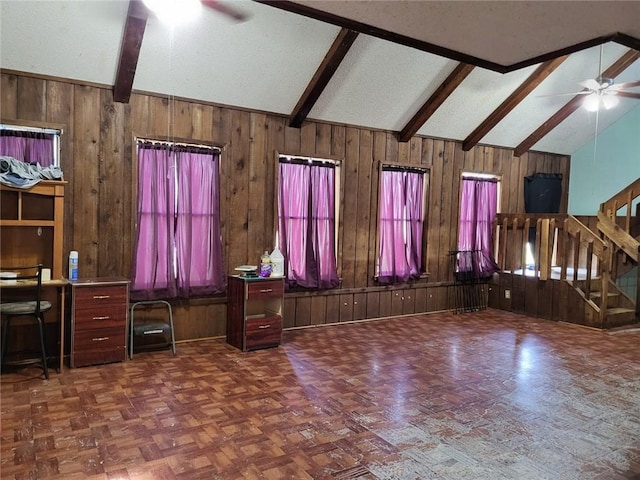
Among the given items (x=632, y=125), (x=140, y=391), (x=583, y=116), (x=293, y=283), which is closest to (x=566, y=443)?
(x=140, y=391)

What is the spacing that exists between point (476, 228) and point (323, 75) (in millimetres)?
3743

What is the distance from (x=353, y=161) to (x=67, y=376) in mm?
3936

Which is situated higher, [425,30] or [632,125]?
[632,125]

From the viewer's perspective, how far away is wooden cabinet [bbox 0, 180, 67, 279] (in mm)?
3926

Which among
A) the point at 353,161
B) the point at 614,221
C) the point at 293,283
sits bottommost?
the point at 293,283

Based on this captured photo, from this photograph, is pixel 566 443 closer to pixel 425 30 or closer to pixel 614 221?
pixel 425 30

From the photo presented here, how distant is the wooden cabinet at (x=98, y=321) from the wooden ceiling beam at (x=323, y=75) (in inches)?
104

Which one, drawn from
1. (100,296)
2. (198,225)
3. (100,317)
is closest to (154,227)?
(198,225)

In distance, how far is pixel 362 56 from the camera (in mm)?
4887

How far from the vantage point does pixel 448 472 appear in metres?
2.47

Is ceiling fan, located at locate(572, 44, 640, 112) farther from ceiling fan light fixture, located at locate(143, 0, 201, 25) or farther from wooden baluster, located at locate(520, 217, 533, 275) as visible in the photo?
ceiling fan light fixture, located at locate(143, 0, 201, 25)

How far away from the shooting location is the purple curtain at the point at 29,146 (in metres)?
4.01

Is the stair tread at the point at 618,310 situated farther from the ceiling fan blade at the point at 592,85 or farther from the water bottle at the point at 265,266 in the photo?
the water bottle at the point at 265,266

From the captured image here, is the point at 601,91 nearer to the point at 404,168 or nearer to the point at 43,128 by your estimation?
the point at 404,168
